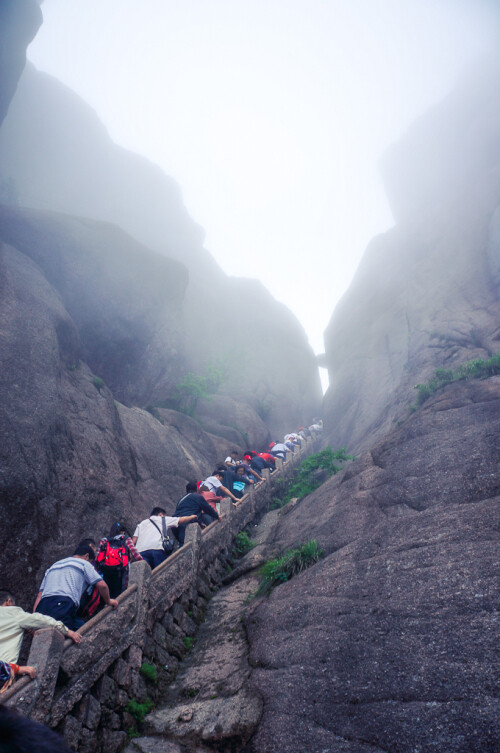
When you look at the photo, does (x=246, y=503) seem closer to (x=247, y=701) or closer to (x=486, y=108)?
(x=247, y=701)

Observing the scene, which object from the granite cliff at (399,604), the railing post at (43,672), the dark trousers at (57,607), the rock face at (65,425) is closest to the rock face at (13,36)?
the rock face at (65,425)

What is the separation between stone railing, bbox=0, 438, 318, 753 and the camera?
5.03 metres

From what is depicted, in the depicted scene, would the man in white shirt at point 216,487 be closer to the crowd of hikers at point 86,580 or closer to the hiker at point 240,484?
the crowd of hikers at point 86,580

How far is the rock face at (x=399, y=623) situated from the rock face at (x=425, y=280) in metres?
9.46

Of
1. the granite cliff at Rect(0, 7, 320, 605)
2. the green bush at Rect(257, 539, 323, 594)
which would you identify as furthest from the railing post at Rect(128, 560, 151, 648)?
the granite cliff at Rect(0, 7, 320, 605)

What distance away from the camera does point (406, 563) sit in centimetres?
665

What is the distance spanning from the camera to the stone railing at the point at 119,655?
5.03 metres

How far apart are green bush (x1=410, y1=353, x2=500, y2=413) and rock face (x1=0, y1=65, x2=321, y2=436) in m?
27.3

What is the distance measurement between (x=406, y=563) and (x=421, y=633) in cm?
149

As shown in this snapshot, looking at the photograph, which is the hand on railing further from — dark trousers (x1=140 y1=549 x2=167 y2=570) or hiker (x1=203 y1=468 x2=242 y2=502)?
hiker (x1=203 y1=468 x2=242 y2=502)

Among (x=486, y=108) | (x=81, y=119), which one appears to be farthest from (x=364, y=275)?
(x=81, y=119)

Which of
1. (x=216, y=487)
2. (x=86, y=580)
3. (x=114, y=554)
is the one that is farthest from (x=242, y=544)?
(x=86, y=580)

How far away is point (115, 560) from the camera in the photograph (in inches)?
284

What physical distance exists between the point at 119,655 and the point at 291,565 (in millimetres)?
4247
